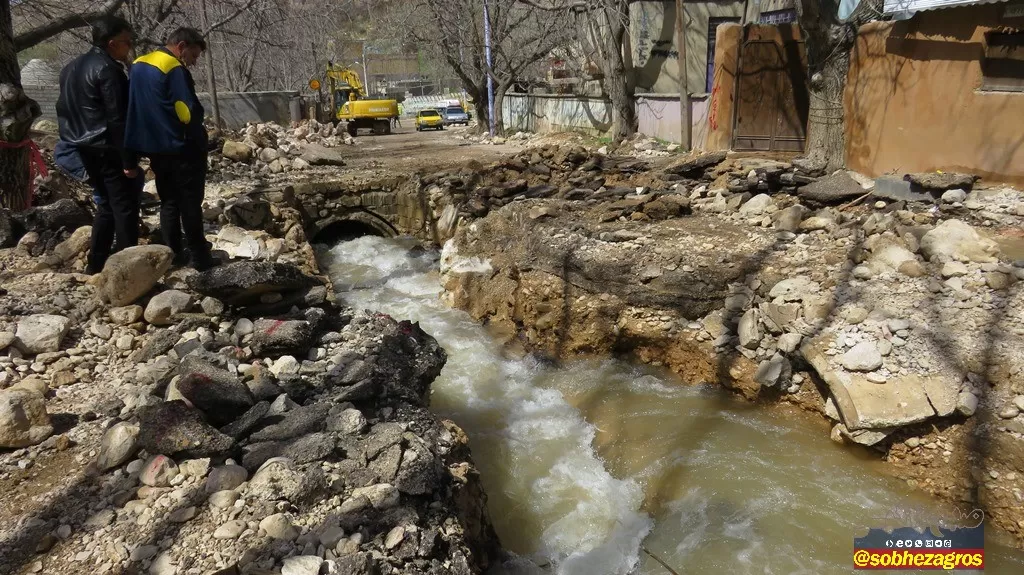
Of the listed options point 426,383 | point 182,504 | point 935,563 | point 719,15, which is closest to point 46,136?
Answer: point 426,383

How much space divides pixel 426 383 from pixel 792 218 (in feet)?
14.8

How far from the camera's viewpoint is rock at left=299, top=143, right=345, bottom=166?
1220 cm

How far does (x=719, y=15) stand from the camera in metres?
15.4

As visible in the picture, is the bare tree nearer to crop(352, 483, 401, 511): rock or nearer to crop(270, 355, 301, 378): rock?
crop(270, 355, 301, 378): rock

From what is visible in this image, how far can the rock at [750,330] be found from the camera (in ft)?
16.9

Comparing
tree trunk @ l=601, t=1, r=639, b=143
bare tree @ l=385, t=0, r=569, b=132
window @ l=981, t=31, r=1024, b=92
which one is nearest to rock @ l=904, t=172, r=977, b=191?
window @ l=981, t=31, r=1024, b=92

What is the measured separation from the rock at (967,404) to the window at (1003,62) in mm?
4344

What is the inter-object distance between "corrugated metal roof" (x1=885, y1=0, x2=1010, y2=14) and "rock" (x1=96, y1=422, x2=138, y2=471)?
833 centimetres

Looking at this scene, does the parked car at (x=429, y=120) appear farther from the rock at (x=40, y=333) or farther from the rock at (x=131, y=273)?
the rock at (x=40, y=333)

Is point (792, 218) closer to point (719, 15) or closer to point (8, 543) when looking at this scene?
point (8, 543)

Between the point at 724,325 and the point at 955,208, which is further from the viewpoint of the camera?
the point at 955,208

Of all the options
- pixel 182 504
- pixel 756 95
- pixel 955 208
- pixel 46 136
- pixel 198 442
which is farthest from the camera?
pixel 756 95

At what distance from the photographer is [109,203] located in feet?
13.4

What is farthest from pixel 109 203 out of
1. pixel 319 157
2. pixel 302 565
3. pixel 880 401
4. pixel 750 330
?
pixel 319 157
